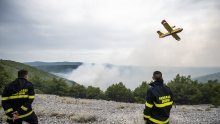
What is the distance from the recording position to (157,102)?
6992 millimetres

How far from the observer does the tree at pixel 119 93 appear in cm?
4588

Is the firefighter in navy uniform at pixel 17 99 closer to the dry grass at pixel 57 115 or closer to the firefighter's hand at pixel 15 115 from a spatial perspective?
the firefighter's hand at pixel 15 115

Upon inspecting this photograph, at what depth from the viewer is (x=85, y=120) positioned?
657 inches

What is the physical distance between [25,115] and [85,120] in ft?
28.6

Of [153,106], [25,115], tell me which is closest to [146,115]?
[153,106]

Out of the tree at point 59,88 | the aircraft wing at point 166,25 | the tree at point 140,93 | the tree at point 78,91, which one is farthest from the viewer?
the tree at point 59,88

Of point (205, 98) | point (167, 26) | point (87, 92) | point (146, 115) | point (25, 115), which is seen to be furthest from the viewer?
point (87, 92)

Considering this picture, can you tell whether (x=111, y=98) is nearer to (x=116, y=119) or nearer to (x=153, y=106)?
(x=116, y=119)

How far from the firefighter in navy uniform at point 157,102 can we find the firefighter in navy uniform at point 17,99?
3119mm

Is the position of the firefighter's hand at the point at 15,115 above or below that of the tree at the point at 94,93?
above

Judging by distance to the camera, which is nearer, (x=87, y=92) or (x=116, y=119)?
(x=116, y=119)

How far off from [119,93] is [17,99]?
38.2 m

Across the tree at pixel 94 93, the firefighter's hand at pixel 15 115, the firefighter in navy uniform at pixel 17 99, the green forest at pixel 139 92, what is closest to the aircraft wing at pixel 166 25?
the green forest at pixel 139 92

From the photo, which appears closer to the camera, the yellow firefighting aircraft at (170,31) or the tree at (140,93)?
the yellow firefighting aircraft at (170,31)
